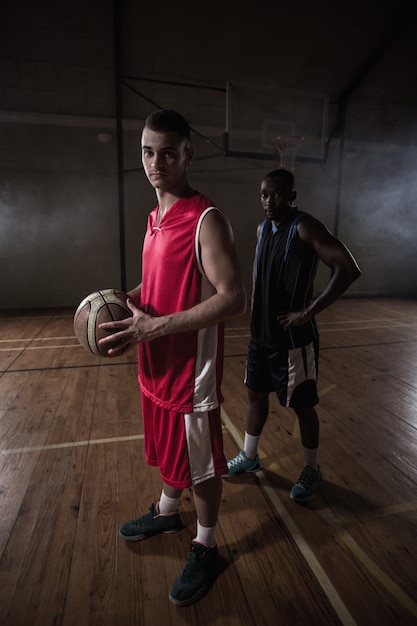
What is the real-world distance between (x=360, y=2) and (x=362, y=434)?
685cm

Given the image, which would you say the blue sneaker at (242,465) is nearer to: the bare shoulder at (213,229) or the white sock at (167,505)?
the white sock at (167,505)

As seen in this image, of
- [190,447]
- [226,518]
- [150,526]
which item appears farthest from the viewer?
[226,518]

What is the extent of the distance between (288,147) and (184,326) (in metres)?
6.39

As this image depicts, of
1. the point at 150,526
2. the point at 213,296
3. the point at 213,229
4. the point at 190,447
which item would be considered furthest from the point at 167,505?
the point at 213,229

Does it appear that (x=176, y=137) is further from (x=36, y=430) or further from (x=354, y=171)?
(x=354, y=171)

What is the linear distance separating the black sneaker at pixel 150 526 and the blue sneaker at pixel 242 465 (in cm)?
48

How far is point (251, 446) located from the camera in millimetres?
2150

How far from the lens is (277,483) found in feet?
6.79

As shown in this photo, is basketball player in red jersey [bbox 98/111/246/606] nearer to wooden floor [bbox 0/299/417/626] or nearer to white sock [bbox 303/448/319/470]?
wooden floor [bbox 0/299/417/626]

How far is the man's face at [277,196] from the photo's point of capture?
1823mm

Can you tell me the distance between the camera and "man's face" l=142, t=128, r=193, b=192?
1192mm

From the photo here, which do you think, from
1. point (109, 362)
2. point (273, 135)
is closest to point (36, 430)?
point (109, 362)

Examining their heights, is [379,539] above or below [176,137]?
below

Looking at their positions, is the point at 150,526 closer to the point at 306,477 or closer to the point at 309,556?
the point at 309,556
